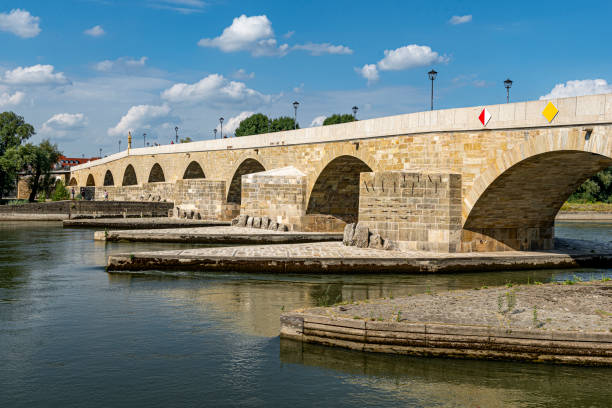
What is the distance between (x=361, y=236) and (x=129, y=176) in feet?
137

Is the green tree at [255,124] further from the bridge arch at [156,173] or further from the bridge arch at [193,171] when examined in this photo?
the bridge arch at [193,171]

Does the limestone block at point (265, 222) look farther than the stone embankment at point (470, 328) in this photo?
Yes

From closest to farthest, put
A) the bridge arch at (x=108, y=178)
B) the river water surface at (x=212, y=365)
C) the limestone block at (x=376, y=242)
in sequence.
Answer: the river water surface at (x=212, y=365)
the limestone block at (x=376, y=242)
the bridge arch at (x=108, y=178)

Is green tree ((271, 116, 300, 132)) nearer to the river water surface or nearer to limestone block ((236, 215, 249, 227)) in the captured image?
limestone block ((236, 215, 249, 227))

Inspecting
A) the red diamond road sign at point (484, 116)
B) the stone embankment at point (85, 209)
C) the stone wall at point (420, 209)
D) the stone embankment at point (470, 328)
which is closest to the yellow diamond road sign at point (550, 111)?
the red diamond road sign at point (484, 116)

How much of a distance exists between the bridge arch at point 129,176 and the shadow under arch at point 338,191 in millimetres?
31586

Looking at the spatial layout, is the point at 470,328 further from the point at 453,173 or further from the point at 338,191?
the point at 338,191

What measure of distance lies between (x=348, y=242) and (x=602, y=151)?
8366 millimetres

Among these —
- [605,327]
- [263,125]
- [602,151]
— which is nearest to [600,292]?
[605,327]

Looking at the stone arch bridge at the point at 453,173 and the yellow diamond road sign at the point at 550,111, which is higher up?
the yellow diamond road sign at the point at 550,111

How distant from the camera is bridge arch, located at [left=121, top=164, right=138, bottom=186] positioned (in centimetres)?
5459

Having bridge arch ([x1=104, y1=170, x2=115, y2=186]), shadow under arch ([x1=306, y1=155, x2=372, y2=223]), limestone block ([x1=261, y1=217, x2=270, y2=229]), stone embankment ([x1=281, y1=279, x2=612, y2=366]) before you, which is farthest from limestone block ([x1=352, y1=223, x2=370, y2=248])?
bridge arch ([x1=104, y1=170, x2=115, y2=186])

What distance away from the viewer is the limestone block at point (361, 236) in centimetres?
1914

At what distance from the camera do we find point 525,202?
1883 cm
